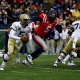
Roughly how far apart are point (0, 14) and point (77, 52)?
30.2ft

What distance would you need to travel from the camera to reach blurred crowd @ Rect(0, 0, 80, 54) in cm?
2078

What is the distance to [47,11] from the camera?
21.9 m

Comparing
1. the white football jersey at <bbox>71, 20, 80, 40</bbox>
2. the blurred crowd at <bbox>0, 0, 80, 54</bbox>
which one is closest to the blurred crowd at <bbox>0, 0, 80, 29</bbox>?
the blurred crowd at <bbox>0, 0, 80, 54</bbox>

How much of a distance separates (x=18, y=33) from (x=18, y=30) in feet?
0.56

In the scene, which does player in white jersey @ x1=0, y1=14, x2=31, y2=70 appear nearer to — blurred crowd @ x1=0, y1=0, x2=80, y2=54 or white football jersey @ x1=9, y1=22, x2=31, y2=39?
white football jersey @ x1=9, y1=22, x2=31, y2=39

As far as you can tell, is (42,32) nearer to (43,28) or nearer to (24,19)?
(43,28)

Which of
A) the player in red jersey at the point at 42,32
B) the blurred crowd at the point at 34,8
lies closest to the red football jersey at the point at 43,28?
the player in red jersey at the point at 42,32

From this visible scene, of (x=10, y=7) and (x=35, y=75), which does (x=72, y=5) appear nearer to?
(x=10, y=7)

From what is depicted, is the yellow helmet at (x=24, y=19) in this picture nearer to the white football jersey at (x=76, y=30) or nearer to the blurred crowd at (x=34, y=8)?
the white football jersey at (x=76, y=30)

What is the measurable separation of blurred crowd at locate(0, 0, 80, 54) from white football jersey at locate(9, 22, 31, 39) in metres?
8.13

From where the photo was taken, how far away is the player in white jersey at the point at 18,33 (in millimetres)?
10889

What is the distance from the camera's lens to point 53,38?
20766mm

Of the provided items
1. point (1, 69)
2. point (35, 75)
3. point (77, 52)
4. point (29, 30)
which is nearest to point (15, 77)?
point (35, 75)

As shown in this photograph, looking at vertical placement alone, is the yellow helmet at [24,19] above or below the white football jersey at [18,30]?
above
